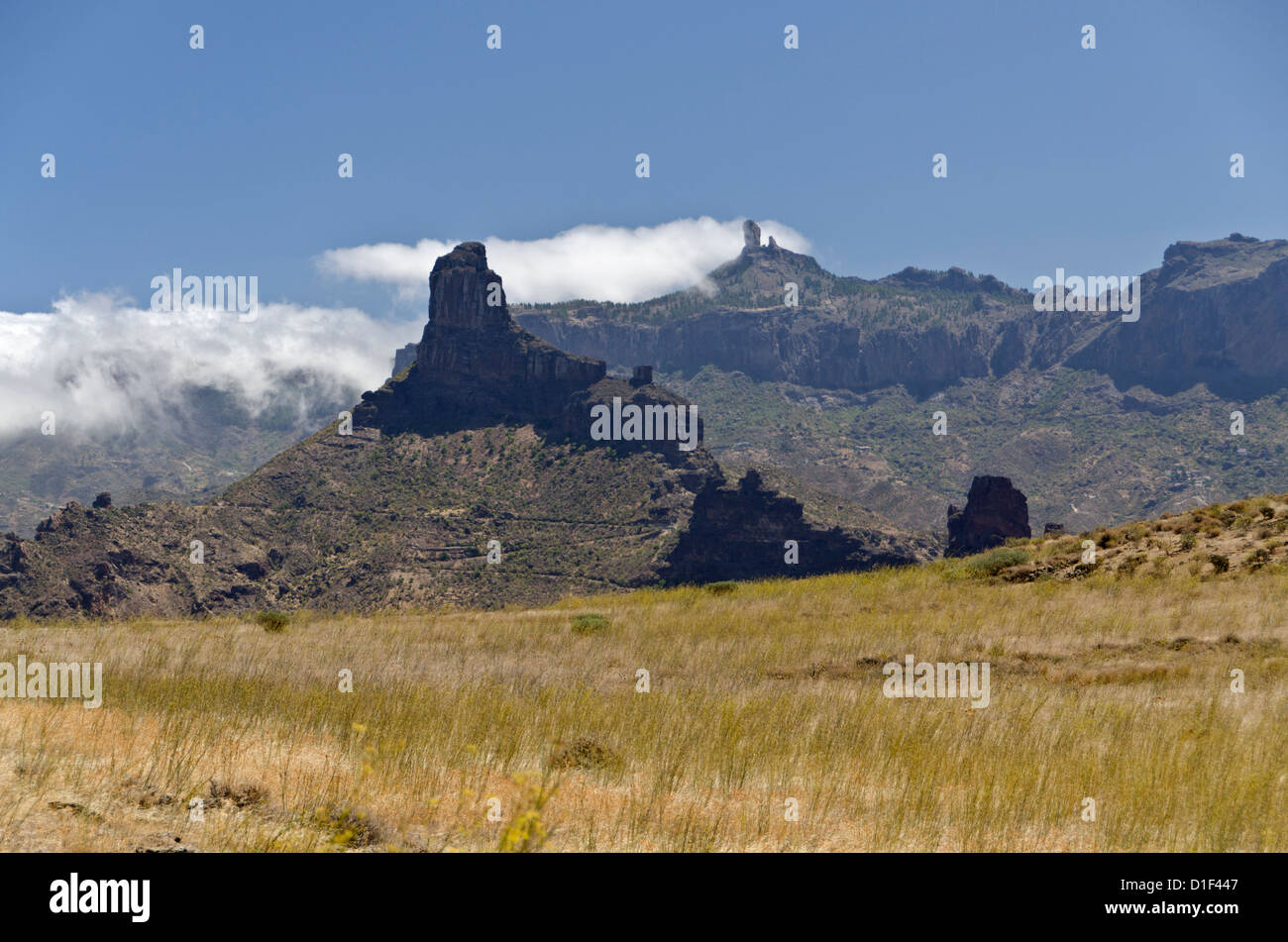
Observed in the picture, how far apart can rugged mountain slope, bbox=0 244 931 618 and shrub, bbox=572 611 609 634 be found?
69503 mm

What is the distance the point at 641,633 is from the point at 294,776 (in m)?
13.5

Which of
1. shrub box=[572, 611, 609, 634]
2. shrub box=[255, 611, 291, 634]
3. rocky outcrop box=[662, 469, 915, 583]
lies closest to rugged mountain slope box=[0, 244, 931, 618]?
rocky outcrop box=[662, 469, 915, 583]

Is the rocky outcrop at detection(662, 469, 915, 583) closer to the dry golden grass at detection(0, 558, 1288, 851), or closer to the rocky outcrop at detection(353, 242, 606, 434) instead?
the rocky outcrop at detection(353, 242, 606, 434)

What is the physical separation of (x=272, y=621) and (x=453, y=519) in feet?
383

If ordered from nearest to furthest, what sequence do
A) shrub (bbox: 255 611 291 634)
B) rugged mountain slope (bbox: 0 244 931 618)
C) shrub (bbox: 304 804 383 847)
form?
shrub (bbox: 304 804 383 847) → shrub (bbox: 255 611 291 634) → rugged mountain slope (bbox: 0 244 931 618)

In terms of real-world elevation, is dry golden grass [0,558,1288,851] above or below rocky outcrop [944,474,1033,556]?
→ above

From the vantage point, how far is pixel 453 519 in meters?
140

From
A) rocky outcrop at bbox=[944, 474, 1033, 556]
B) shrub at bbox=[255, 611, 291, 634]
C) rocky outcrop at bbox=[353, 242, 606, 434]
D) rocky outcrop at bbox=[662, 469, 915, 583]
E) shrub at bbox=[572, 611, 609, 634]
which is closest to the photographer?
shrub at bbox=[572, 611, 609, 634]

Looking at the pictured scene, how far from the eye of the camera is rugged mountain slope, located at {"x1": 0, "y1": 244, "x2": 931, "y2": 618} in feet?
338

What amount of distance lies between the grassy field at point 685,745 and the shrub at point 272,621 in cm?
479

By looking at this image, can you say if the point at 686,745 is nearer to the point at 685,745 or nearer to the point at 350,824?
the point at 685,745

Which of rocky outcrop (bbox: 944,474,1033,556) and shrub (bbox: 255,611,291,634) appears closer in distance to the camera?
shrub (bbox: 255,611,291,634)

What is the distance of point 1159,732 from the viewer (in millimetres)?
10031
